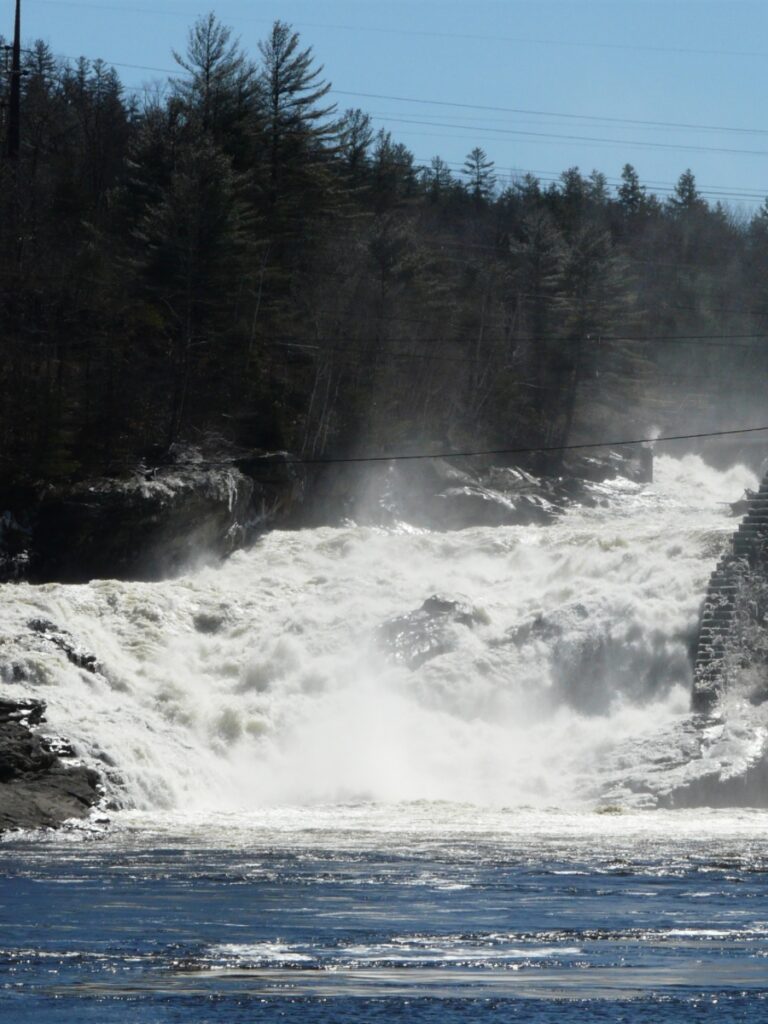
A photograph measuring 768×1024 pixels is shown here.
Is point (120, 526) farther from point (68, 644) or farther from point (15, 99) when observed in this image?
point (15, 99)

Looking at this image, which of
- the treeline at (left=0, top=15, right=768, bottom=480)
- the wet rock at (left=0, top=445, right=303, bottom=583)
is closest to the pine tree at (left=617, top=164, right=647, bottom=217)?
the treeline at (left=0, top=15, right=768, bottom=480)

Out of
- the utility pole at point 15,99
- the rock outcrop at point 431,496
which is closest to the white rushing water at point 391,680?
the rock outcrop at point 431,496

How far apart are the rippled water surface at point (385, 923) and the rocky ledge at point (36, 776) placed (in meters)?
1.02

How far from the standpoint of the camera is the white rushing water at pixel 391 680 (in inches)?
1288

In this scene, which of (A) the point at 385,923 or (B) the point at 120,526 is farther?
(B) the point at 120,526

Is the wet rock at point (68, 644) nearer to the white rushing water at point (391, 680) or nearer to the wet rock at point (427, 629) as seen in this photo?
the white rushing water at point (391, 680)

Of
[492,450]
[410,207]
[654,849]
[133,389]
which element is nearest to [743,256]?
[410,207]

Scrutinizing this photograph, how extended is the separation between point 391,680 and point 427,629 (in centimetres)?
182

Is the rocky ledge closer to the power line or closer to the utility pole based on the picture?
the power line

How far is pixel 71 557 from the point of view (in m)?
47.0

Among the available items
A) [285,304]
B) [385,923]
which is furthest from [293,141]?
[385,923]

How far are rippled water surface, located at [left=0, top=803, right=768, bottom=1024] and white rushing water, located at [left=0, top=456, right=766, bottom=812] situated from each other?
190 inches

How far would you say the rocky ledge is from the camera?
2729cm

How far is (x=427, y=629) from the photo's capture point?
38.7 meters
